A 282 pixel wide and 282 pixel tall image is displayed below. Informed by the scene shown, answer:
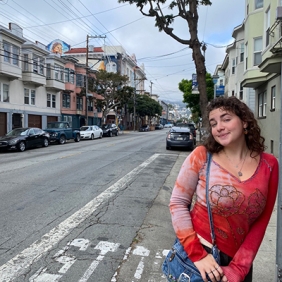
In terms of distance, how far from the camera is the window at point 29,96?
95.9 ft

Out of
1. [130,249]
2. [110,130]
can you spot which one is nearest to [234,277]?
[130,249]

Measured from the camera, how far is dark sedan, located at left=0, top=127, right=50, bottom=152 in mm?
17927

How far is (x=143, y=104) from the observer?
64500mm

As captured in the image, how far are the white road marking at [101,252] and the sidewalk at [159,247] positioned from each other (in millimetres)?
302

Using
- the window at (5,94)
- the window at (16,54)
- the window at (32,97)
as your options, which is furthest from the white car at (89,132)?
the window at (16,54)

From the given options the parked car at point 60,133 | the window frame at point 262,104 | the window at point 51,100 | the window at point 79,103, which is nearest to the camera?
the window frame at point 262,104

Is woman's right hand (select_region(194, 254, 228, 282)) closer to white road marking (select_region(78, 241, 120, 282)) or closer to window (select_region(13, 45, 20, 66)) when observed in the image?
white road marking (select_region(78, 241, 120, 282))

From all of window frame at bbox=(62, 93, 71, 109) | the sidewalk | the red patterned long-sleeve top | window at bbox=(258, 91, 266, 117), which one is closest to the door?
window frame at bbox=(62, 93, 71, 109)

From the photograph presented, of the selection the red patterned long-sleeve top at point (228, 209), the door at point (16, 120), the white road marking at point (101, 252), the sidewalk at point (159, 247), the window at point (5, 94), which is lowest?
the sidewalk at point (159, 247)

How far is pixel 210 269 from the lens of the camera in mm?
1730

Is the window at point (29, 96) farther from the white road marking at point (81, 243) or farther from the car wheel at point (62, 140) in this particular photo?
the white road marking at point (81, 243)

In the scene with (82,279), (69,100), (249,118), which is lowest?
(82,279)

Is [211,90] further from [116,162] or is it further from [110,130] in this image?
[116,162]

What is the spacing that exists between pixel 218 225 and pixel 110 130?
36.9 metres
